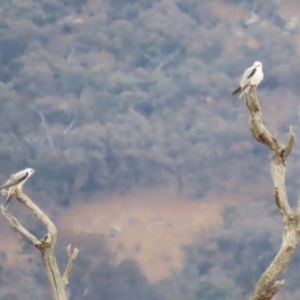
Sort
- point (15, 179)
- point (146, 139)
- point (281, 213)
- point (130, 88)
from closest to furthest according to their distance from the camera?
point (281, 213) → point (15, 179) → point (146, 139) → point (130, 88)

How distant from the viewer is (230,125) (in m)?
32.9

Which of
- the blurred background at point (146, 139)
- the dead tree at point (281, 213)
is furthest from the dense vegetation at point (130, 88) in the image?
the dead tree at point (281, 213)

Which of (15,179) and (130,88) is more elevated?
(15,179)

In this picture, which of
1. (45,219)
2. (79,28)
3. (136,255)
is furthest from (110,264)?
(45,219)

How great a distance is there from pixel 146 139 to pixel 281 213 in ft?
88.7

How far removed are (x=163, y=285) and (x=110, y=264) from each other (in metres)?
1.70

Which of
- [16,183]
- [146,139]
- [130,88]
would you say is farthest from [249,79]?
[130,88]

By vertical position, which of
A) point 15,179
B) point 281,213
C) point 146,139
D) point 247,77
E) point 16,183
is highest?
point 281,213

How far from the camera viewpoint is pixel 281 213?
18.5 feet

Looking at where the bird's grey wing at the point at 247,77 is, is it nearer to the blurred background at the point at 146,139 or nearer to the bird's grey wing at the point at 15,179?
the bird's grey wing at the point at 15,179

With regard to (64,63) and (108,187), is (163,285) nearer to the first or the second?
(108,187)

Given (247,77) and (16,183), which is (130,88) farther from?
(16,183)

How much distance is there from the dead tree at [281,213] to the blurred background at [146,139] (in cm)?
2166

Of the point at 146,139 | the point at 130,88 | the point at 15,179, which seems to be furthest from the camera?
the point at 130,88
